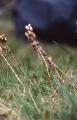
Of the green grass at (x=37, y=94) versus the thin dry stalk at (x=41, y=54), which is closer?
the green grass at (x=37, y=94)

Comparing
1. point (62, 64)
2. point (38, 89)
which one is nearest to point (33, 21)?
point (62, 64)

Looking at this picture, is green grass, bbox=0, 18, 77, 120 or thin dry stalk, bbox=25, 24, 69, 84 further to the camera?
thin dry stalk, bbox=25, 24, 69, 84

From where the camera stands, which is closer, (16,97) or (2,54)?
(16,97)

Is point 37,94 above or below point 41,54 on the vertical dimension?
below

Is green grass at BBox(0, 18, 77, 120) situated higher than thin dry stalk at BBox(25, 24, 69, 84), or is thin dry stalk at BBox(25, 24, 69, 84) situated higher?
thin dry stalk at BBox(25, 24, 69, 84)

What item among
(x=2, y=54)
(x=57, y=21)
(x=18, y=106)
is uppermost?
(x=57, y=21)

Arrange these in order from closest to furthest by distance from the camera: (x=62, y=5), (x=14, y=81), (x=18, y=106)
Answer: (x=18, y=106) → (x=14, y=81) → (x=62, y=5)

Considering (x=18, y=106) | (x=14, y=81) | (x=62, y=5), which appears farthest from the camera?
(x=62, y=5)

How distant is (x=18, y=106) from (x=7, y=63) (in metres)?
0.54

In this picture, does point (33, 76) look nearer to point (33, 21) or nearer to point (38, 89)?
point (38, 89)

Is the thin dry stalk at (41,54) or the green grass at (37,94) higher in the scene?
the thin dry stalk at (41,54)

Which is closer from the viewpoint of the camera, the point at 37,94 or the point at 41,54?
the point at 37,94

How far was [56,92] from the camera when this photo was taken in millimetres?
2600

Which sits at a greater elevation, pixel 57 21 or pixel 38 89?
pixel 57 21
